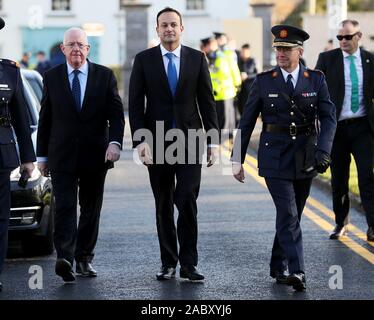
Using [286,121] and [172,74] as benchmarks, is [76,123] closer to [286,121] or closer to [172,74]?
[172,74]

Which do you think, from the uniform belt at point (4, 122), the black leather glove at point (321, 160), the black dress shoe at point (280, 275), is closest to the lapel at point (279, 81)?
the black leather glove at point (321, 160)

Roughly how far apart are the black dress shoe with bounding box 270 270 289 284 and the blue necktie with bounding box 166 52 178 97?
1.54m

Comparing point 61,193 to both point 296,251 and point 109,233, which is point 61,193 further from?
point 109,233

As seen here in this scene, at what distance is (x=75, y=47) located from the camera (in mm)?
11062

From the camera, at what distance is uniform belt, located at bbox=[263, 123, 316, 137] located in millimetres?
10656

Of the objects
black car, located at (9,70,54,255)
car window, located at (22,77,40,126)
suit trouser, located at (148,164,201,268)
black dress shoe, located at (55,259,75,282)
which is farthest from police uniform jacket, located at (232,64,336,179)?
car window, located at (22,77,40,126)

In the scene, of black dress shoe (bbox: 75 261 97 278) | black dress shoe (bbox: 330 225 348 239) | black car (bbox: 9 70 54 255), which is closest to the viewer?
black dress shoe (bbox: 75 261 97 278)

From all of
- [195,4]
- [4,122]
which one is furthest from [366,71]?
[195,4]

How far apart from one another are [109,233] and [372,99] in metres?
2.85

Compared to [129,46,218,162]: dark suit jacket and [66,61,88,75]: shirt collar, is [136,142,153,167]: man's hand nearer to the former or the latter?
[129,46,218,162]: dark suit jacket

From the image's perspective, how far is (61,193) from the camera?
1102 cm

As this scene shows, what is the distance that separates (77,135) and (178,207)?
936mm
